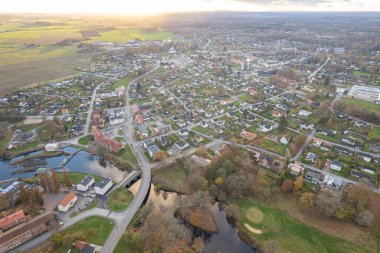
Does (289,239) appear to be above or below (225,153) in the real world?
below

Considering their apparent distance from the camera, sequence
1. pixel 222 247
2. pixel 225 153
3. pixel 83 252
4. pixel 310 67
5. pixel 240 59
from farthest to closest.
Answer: pixel 240 59 → pixel 310 67 → pixel 225 153 → pixel 222 247 → pixel 83 252

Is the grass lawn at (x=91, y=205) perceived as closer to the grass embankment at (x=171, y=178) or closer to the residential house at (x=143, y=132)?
the grass embankment at (x=171, y=178)

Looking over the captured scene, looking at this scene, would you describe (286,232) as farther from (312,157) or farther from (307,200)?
(312,157)

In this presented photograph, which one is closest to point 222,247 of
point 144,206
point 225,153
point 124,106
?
point 144,206

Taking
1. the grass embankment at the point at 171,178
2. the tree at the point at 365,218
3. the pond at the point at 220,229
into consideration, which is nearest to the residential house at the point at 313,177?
the tree at the point at 365,218

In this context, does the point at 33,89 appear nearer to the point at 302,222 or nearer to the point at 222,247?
the point at 222,247

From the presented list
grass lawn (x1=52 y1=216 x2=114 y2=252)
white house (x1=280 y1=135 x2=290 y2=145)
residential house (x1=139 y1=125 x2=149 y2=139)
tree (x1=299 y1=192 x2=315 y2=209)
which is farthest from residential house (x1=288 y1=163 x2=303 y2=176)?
grass lawn (x1=52 y1=216 x2=114 y2=252)
